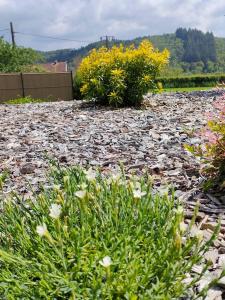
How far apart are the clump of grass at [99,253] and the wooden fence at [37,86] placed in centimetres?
1499

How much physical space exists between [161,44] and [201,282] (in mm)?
159623

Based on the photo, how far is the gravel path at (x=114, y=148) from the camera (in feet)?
9.63

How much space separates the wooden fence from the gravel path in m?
9.91

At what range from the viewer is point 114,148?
4.13 metres

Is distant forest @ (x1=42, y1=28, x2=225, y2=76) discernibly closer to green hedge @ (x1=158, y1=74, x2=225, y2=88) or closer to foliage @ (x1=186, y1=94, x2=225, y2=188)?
green hedge @ (x1=158, y1=74, x2=225, y2=88)

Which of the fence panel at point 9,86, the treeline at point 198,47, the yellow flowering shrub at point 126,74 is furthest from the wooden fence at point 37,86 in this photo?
the treeline at point 198,47

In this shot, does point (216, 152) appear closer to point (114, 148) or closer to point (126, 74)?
point (114, 148)

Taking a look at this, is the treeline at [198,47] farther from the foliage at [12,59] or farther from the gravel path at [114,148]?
the gravel path at [114,148]

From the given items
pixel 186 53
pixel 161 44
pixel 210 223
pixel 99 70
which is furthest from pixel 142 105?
pixel 186 53

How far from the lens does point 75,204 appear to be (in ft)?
6.35

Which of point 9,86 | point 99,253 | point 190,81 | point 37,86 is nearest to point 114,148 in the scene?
point 99,253

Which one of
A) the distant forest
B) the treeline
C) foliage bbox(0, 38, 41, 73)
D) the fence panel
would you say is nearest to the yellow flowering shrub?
the fence panel

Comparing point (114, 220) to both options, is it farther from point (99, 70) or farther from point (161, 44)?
point (161, 44)

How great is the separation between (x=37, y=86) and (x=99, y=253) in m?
16.1
